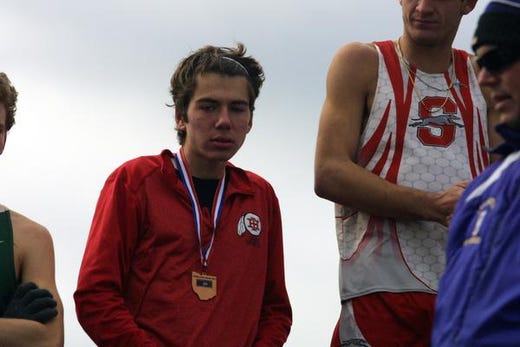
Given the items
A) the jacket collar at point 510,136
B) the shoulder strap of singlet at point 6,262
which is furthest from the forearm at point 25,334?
the jacket collar at point 510,136

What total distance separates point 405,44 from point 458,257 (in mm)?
2447

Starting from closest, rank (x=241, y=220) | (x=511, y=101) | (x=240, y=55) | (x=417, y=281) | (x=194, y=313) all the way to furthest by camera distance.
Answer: (x=511, y=101), (x=417, y=281), (x=194, y=313), (x=241, y=220), (x=240, y=55)

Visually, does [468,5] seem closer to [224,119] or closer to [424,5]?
[424,5]

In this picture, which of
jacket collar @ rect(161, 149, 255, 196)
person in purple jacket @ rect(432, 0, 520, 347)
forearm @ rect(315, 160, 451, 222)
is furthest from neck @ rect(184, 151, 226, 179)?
person in purple jacket @ rect(432, 0, 520, 347)

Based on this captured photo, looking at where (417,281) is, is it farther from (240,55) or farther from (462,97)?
(240,55)

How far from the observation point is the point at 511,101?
4.18 m

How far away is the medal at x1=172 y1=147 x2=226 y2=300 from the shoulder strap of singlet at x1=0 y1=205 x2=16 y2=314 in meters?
0.98

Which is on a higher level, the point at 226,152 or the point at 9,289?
the point at 226,152

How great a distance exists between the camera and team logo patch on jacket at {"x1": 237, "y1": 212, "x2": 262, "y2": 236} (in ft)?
22.4

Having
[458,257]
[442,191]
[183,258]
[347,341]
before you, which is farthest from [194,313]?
[458,257]

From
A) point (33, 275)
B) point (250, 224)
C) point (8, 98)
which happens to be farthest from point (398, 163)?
point (8, 98)

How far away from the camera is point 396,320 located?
598 centimetres

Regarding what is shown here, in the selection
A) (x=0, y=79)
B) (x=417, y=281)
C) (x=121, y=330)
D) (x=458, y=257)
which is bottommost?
(x=121, y=330)

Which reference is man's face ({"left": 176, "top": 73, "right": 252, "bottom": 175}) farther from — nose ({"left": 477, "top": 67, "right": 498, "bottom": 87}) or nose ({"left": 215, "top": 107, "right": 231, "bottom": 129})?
nose ({"left": 477, "top": 67, "right": 498, "bottom": 87})
